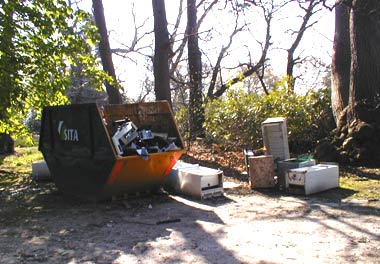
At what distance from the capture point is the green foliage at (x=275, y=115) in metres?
11.7

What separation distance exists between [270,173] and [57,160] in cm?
399


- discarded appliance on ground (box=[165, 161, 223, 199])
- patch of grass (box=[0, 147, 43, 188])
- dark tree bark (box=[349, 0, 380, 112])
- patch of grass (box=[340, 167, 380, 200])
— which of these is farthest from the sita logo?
dark tree bark (box=[349, 0, 380, 112])

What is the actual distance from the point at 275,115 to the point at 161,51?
4.82 meters

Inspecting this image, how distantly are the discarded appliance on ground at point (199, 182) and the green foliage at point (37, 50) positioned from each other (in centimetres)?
363

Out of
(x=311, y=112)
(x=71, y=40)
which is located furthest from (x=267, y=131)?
(x=71, y=40)

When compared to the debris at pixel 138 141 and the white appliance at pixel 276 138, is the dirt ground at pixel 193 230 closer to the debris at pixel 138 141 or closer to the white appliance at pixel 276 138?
the debris at pixel 138 141

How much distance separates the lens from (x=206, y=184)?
7578mm

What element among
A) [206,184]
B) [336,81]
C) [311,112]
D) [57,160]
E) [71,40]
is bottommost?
[206,184]

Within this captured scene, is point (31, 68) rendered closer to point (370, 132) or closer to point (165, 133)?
Answer: point (165, 133)

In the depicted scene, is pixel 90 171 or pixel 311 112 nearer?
pixel 90 171

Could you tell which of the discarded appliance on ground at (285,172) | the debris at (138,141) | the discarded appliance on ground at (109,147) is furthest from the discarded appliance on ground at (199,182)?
the discarded appliance on ground at (285,172)

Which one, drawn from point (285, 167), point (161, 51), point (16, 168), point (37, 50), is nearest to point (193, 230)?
point (285, 167)

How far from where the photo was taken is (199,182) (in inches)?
296

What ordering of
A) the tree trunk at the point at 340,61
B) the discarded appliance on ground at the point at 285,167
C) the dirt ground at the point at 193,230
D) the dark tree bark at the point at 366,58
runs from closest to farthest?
the dirt ground at the point at 193,230 → the discarded appliance on ground at the point at 285,167 → the dark tree bark at the point at 366,58 → the tree trunk at the point at 340,61
